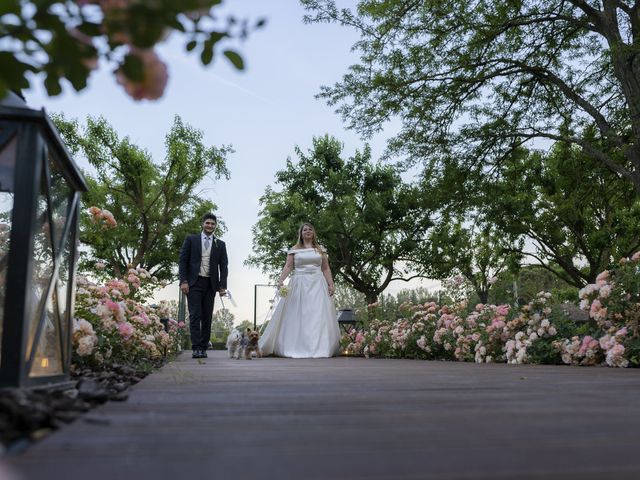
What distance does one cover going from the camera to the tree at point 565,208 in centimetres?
1581

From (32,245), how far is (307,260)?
374 inches

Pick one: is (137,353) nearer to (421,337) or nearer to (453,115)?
(421,337)

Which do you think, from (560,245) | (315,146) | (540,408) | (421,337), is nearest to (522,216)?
(560,245)

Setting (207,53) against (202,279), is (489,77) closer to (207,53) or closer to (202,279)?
(202,279)

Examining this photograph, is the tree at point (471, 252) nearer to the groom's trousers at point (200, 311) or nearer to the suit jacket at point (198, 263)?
the suit jacket at point (198, 263)

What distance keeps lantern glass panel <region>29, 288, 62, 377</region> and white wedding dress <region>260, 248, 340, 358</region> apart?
8.45m

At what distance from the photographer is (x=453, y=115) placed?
14.5m

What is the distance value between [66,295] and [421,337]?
7.97 m

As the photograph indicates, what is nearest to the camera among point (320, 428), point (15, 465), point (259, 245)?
point (15, 465)

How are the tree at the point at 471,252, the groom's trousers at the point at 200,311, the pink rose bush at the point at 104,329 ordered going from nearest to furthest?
the pink rose bush at the point at 104,329, the groom's trousers at the point at 200,311, the tree at the point at 471,252

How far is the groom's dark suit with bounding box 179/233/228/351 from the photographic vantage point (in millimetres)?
9562

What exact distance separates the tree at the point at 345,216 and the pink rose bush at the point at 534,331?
18975mm

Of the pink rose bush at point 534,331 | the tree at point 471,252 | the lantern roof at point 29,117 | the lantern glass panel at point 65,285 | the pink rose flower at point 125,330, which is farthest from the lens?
the tree at point 471,252

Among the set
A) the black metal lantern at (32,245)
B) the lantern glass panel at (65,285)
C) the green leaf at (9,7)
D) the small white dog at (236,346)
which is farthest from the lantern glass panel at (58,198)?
the small white dog at (236,346)
